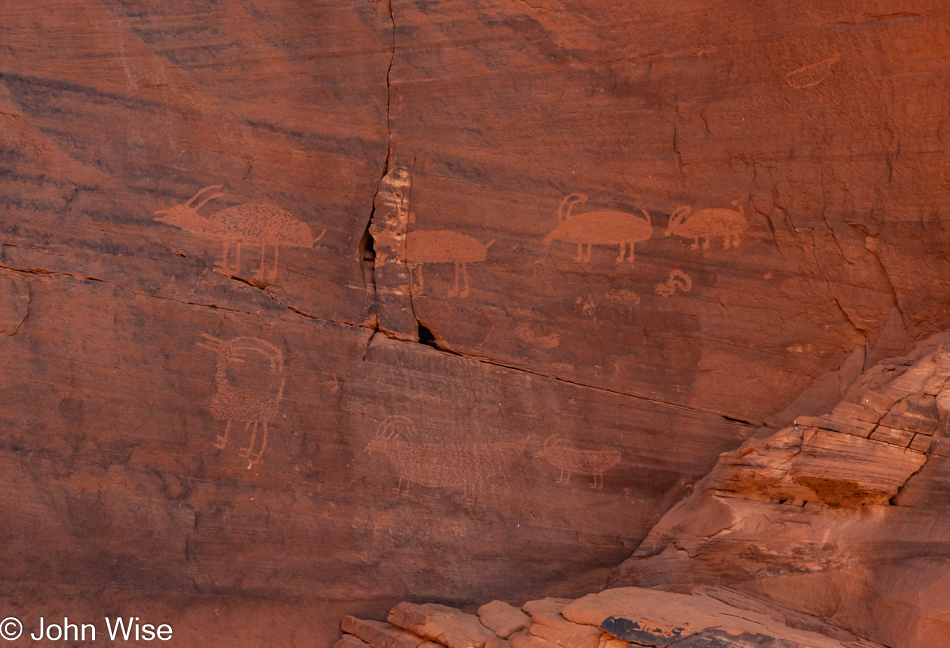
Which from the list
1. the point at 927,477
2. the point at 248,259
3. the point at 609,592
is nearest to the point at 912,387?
the point at 927,477

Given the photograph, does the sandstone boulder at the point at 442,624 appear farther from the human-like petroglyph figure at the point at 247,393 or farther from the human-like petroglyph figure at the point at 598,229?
the human-like petroglyph figure at the point at 598,229

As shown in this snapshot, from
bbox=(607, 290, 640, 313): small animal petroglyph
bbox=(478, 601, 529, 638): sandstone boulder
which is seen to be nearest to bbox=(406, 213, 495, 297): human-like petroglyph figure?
bbox=(607, 290, 640, 313): small animal petroglyph

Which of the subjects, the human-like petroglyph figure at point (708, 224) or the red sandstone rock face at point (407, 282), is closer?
the red sandstone rock face at point (407, 282)

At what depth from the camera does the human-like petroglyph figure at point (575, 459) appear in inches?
182

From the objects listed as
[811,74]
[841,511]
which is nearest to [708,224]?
[811,74]

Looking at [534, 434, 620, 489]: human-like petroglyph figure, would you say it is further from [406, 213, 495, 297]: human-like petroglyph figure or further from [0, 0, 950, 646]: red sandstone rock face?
[406, 213, 495, 297]: human-like petroglyph figure

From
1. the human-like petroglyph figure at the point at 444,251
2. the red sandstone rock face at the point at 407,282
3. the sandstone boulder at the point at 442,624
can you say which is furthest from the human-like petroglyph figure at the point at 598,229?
the sandstone boulder at the point at 442,624

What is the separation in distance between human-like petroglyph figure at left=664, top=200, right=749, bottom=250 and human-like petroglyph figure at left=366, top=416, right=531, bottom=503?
1767 mm

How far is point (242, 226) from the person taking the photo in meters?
4.63

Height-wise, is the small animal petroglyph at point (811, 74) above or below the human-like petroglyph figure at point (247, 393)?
above

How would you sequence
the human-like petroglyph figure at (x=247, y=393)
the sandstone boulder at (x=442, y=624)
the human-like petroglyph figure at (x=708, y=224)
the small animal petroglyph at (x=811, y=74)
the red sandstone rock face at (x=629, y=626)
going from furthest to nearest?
the human-like petroglyph figure at (x=708, y=224) → the human-like petroglyph figure at (x=247, y=393) → the small animal petroglyph at (x=811, y=74) → the sandstone boulder at (x=442, y=624) → the red sandstone rock face at (x=629, y=626)

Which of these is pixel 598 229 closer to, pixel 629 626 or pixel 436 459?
pixel 436 459

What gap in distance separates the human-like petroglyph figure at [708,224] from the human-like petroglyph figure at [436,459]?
1.77 m

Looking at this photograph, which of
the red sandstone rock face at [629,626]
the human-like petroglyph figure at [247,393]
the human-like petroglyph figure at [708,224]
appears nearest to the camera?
the red sandstone rock face at [629,626]
